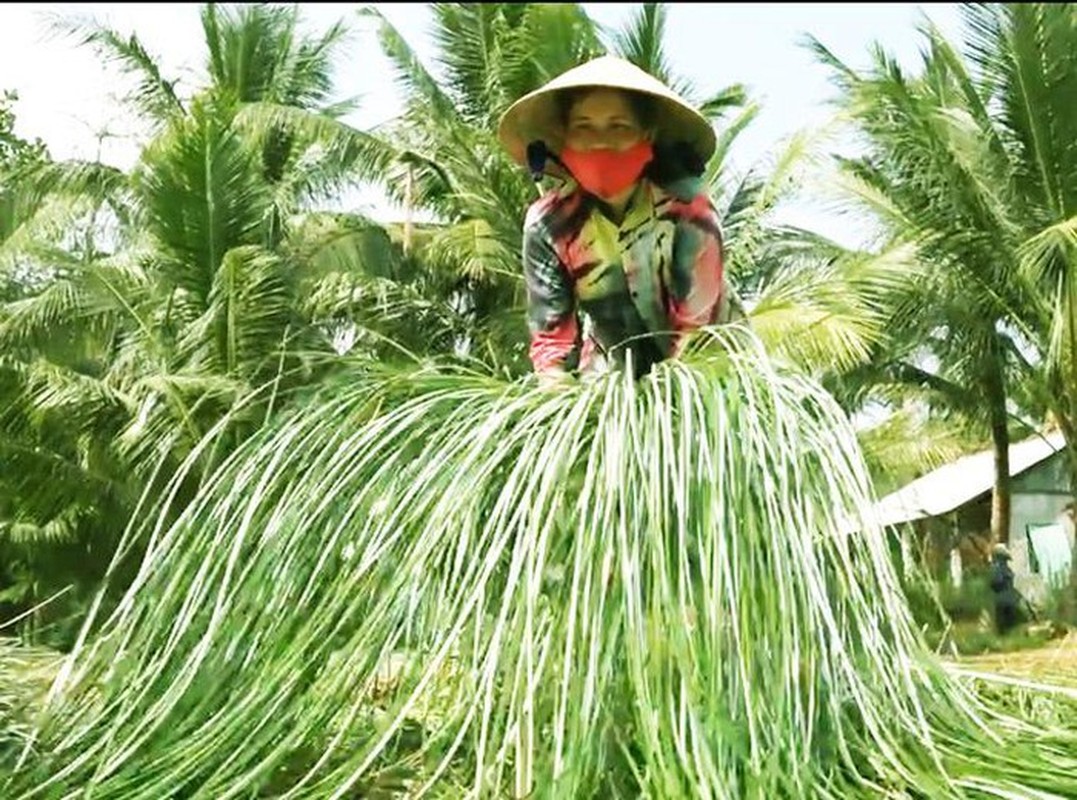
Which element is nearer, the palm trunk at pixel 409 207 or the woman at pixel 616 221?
the woman at pixel 616 221

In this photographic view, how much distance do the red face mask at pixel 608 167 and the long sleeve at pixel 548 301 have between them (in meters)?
0.11

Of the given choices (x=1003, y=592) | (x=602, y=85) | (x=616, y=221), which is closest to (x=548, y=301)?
(x=616, y=221)

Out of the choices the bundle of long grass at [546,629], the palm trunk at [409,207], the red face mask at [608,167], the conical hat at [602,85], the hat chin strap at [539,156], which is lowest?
the bundle of long grass at [546,629]

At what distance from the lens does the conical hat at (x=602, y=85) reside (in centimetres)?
240

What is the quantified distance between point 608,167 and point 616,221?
102 millimetres

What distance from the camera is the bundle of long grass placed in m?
1.50

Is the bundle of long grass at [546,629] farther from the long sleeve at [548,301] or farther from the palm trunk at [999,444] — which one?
the palm trunk at [999,444]

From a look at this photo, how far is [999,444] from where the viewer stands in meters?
11.8

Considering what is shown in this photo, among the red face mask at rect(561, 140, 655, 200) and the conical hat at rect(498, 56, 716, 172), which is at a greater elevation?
the conical hat at rect(498, 56, 716, 172)

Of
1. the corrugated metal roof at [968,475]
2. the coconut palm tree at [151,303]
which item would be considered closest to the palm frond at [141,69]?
the coconut palm tree at [151,303]

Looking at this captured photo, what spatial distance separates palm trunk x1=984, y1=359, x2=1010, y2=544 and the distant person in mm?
242

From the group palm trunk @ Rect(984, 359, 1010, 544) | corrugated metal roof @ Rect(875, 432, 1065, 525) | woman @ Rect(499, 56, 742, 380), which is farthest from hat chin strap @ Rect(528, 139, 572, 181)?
corrugated metal roof @ Rect(875, 432, 1065, 525)

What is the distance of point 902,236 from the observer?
9.40m

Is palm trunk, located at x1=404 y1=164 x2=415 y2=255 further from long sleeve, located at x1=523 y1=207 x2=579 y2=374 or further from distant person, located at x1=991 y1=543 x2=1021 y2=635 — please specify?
long sleeve, located at x1=523 y1=207 x2=579 y2=374
